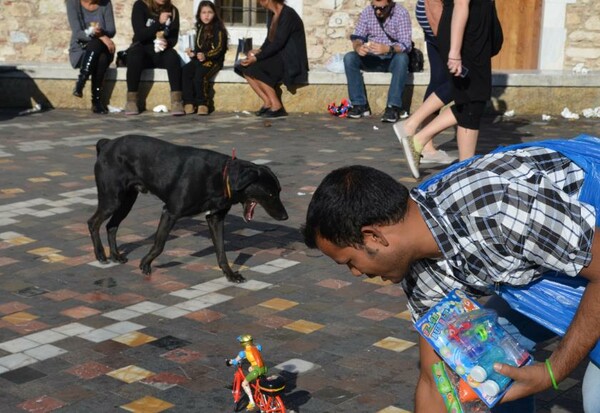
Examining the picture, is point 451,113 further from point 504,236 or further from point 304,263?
point 504,236

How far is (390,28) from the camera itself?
1314 centimetres

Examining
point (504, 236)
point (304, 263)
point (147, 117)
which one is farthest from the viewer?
point (147, 117)

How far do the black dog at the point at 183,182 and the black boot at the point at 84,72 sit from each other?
706 centimetres

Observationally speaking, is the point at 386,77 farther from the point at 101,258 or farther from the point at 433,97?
the point at 101,258

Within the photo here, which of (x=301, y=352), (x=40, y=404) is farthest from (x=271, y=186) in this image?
(x=40, y=404)

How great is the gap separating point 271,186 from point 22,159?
4.59 metres

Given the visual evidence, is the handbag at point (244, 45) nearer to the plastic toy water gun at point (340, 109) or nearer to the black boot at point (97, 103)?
the plastic toy water gun at point (340, 109)

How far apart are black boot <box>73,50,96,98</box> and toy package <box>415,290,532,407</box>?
11072mm

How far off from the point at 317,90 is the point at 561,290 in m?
11.0

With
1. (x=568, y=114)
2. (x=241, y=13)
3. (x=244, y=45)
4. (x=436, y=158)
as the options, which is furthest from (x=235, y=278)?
(x=241, y=13)

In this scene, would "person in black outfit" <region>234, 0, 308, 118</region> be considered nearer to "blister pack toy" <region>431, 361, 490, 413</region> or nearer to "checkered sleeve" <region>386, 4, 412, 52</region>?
"checkered sleeve" <region>386, 4, 412, 52</region>

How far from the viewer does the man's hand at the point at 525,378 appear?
8.90 feet

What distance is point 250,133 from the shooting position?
11836 mm

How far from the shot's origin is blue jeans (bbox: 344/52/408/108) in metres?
12.9
